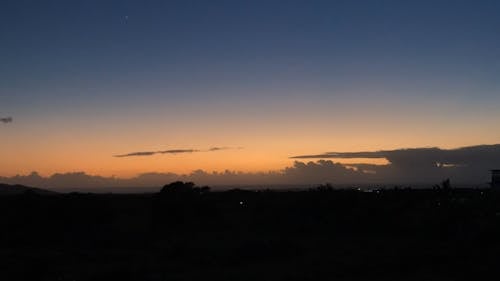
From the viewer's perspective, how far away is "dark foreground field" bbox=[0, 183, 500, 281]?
26094 mm

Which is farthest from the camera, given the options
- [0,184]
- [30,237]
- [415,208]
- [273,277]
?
[0,184]

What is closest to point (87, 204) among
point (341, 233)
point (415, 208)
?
point (341, 233)

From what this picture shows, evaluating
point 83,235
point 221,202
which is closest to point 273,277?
point 83,235

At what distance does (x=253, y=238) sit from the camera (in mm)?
37281

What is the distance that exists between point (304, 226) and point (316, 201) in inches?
341

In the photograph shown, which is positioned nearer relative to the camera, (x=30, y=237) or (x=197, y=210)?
(x=30, y=237)

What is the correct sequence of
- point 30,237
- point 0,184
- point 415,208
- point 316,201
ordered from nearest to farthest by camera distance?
point 30,237, point 415,208, point 316,201, point 0,184

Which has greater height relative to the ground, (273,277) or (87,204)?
(87,204)

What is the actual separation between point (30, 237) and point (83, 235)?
3.33m

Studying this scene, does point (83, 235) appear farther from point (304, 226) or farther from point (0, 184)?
point (0, 184)

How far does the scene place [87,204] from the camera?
4706cm

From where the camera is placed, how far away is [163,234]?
134ft

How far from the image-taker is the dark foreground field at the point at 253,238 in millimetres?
26094

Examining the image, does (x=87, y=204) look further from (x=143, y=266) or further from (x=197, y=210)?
(x=143, y=266)
